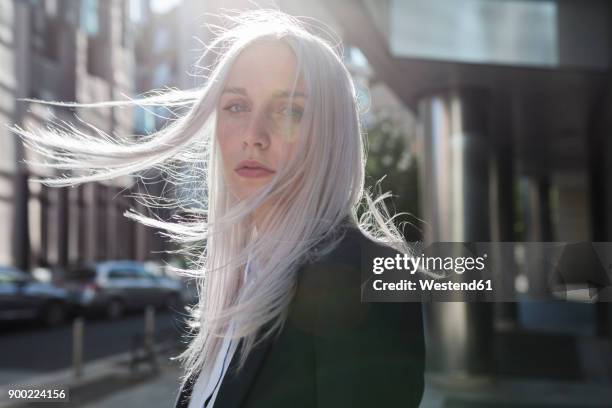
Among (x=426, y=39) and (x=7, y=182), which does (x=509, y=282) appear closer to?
(x=426, y=39)

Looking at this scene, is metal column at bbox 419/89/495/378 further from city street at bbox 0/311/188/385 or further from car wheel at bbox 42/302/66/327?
car wheel at bbox 42/302/66/327

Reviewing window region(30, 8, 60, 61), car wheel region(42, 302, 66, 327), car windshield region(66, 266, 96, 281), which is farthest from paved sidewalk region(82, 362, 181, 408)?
window region(30, 8, 60, 61)

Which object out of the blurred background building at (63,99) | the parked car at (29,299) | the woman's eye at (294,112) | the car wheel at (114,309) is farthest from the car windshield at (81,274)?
the woman's eye at (294,112)

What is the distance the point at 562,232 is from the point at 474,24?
69.6 feet

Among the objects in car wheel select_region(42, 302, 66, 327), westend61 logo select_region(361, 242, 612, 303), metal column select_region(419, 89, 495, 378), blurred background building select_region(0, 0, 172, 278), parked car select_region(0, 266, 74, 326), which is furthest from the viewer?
blurred background building select_region(0, 0, 172, 278)

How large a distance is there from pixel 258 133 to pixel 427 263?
605 mm

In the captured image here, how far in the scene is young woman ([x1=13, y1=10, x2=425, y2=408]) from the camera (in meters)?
0.91

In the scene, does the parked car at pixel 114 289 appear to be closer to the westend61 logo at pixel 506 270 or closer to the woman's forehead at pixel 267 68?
the westend61 logo at pixel 506 270

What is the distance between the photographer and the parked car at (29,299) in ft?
44.6

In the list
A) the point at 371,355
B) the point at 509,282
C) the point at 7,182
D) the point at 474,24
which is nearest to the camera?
the point at 371,355

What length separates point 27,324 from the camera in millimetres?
14664

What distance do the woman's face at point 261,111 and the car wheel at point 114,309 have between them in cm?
1645

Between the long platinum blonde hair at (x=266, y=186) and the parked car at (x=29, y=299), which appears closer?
the long platinum blonde hair at (x=266, y=186)

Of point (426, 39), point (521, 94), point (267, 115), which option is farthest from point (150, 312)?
point (267, 115)
